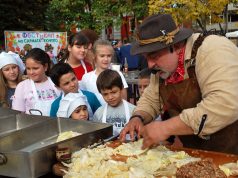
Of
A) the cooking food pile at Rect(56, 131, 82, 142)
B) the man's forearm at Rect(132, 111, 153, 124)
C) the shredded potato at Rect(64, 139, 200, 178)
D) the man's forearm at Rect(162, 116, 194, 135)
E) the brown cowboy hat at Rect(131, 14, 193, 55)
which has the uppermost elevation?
the brown cowboy hat at Rect(131, 14, 193, 55)

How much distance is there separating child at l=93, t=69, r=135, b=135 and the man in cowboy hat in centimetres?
64

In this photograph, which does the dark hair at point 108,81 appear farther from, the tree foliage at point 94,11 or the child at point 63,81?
the tree foliage at point 94,11

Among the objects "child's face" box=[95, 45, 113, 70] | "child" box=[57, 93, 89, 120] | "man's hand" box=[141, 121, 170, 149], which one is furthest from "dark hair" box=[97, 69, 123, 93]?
"man's hand" box=[141, 121, 170, 149]

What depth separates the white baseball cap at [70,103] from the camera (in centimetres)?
315

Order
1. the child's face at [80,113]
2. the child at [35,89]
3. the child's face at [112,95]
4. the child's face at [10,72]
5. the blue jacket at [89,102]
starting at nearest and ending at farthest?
the child's face at [80,113] → the child's face at [112,95] → the blue jacket at [89,102] → the child at [35,89] → the child's face at [10,72]

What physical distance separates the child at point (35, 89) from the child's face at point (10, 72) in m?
0.56

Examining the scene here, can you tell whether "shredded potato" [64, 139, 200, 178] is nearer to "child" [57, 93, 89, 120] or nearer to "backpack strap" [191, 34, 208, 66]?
"backpack strap" [191, 34, 208, 66]

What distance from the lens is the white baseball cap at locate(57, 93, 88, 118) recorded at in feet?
10.3

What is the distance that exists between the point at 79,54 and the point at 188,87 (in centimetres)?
220

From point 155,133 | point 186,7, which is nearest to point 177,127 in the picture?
point 155,133

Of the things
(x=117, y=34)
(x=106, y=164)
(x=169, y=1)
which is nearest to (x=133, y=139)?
(x=106, y=164)

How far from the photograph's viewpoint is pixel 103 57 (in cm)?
405

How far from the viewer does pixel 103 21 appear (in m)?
18.2

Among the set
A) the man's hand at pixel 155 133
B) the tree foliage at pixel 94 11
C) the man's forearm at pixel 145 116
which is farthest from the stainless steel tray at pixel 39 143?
the tree foliage at pixel 94 11
